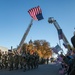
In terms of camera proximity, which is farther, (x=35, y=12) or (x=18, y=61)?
(x=35, y=12)

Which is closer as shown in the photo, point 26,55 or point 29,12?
point 26,55

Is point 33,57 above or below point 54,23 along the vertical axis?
below

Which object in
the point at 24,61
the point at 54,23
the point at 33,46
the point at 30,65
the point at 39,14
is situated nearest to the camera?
the point at 24,61

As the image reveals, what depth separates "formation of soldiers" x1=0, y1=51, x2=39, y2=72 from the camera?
2800 cm

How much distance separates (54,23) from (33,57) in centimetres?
3735

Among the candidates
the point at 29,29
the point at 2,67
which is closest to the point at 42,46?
the point at 29,29

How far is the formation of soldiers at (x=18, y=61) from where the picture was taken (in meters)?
28.0

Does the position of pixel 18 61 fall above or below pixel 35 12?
below

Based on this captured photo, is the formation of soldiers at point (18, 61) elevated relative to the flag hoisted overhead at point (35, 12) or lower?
lower

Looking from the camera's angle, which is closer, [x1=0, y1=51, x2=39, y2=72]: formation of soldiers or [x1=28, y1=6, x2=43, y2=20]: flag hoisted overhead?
[x1=0, y1=51, x2=39, y2=72]: formation of soldiers

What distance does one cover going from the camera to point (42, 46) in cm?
10181

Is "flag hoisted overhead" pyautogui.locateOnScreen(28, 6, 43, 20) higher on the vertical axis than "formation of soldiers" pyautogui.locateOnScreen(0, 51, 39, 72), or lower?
higher

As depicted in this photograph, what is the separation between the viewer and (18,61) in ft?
93.8

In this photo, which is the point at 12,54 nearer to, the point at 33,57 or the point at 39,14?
the point at 33,57
